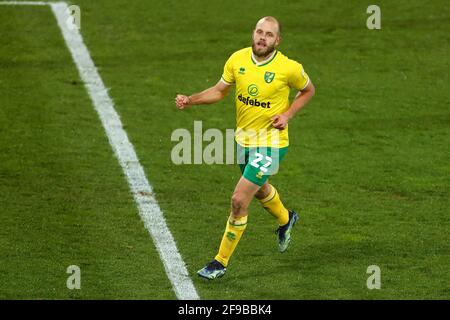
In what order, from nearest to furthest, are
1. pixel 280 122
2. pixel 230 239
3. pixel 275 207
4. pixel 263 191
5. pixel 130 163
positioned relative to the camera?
pixel 280 122
pixel 230 239
pixel 263 191
pixel 275 207
pixel 130 163

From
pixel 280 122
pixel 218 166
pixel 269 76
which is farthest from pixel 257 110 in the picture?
pixel 218 166

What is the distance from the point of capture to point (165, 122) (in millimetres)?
18547

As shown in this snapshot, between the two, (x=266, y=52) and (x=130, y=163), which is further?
(x=130, y=163)

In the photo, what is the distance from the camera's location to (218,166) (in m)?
17.0

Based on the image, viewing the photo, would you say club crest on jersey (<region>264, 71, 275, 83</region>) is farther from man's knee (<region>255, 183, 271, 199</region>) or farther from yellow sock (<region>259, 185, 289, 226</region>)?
yellow sock (<region>259, 185, 289, 226</region>)

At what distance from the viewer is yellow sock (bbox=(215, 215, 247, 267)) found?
43.3ft

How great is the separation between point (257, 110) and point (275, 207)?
1.20m

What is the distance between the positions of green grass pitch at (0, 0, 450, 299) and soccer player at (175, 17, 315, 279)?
45 centimetres

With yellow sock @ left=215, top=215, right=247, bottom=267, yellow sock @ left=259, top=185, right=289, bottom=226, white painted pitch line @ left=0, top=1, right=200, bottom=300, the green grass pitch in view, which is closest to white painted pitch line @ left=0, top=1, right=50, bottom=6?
white painted pitch line @ left=0, top=1, right=200, bottom=300

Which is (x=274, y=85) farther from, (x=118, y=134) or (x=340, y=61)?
(x=340, y=61)

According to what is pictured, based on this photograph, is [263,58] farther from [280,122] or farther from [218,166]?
[218,166]

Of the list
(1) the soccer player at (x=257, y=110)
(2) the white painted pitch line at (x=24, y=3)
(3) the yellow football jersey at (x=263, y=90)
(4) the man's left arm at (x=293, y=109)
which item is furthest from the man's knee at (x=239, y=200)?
(2) the white painted pitch line at (x=24, y=3)

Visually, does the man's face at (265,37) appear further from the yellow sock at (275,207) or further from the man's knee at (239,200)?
the yellow sock at (275,207)
